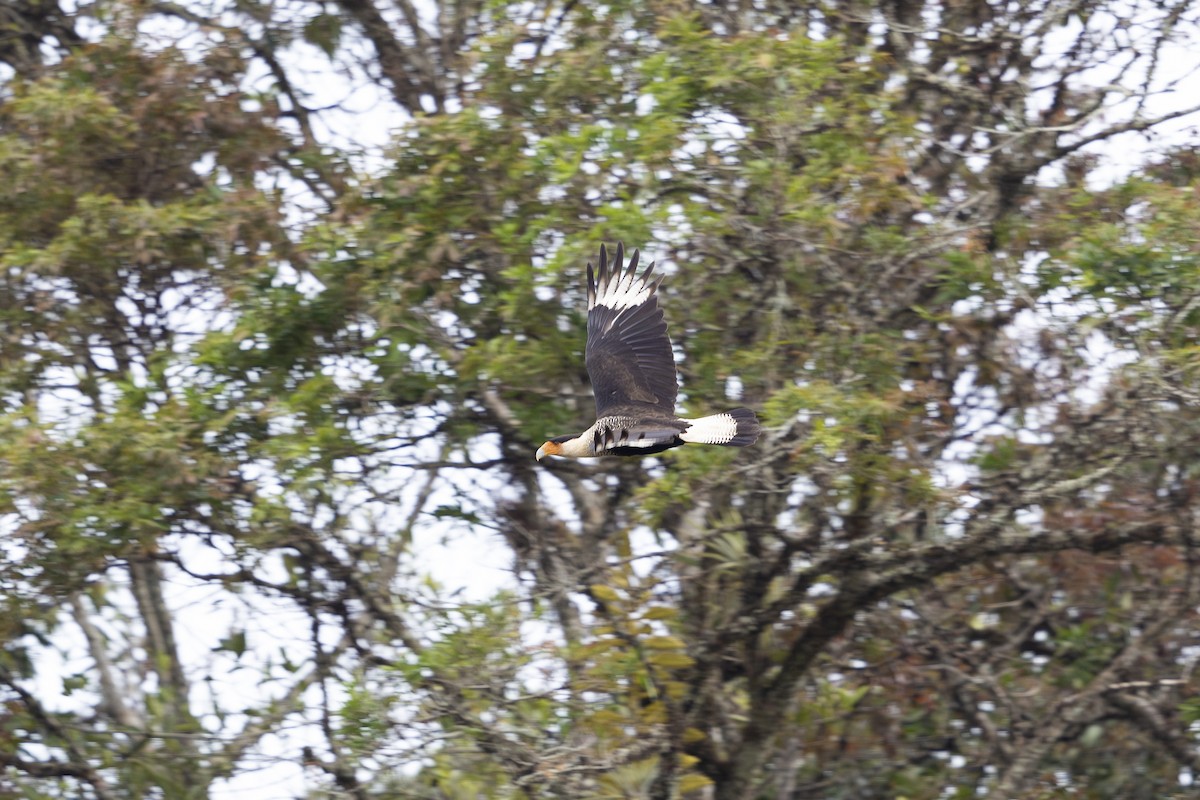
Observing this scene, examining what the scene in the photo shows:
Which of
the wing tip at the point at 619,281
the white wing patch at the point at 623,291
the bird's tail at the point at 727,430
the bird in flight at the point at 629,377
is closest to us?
the bird's tail at the point at 727,430

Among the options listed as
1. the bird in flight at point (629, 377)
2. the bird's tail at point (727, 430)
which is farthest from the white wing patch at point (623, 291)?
the bird's tail at point (727, 430)

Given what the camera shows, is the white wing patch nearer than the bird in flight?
No

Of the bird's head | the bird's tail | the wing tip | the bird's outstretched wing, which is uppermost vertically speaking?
the wing tip

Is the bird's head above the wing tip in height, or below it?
below

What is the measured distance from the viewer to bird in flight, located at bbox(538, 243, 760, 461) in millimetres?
6406

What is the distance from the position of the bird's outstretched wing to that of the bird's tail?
1.14ft

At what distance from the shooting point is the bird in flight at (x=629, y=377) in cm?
641

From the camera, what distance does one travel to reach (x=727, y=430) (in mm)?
6340

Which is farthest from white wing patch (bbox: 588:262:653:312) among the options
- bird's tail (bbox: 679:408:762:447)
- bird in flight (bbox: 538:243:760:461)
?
bird's tail (bbox: 679:408:762:447)

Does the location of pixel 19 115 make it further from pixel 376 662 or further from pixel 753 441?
pixel 753 441

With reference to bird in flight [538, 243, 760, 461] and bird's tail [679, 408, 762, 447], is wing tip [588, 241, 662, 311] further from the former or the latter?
bird's tail [679, 408, 762, 447]

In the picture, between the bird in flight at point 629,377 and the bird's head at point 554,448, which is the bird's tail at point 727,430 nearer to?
the bird in flight at point 629,377

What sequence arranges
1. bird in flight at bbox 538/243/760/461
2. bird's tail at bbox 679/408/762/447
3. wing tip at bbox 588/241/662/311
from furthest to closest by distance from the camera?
wing tip at bbox 588/241/662/311
bird in flight at bbox 538/243/760/461
bird's tail at bbox 679/408/762/447

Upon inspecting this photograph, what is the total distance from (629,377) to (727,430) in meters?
0.63
